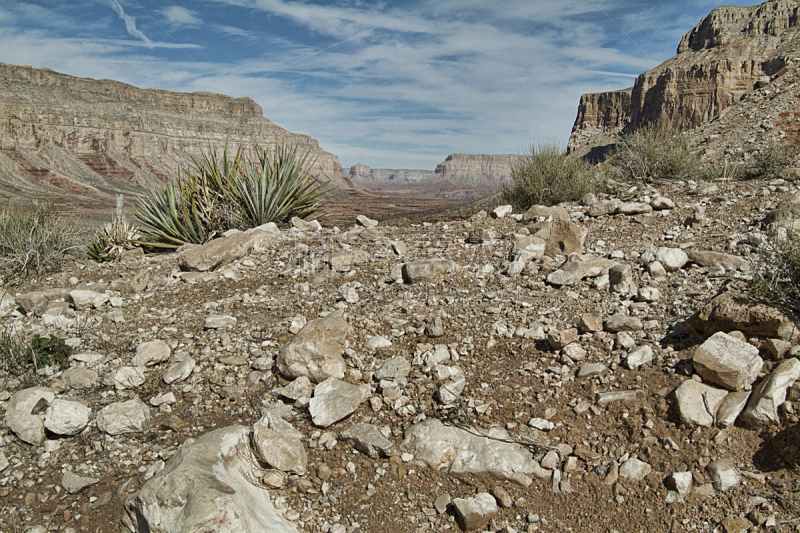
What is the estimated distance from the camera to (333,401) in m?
3.01

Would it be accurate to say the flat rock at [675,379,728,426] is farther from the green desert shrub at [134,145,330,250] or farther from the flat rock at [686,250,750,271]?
the green desert shrub at [134,145,330,250]

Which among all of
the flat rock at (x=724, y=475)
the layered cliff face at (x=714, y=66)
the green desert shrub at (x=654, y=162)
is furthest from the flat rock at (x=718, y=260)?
the layered cliff face at (x=714, y=66)

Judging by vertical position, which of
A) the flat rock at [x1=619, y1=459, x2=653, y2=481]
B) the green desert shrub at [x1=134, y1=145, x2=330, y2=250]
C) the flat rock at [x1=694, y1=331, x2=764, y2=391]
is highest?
the green desert shrub at [x1=134, y1=145, x2=330, y2=250]

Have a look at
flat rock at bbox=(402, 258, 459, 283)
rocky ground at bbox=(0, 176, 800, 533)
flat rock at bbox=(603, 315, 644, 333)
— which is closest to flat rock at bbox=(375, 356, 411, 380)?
rocky ground at bbox=(0, 176, 800, 533)

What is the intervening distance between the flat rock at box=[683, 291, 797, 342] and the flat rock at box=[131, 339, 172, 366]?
3.90 m

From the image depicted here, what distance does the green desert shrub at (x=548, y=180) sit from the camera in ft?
26.4

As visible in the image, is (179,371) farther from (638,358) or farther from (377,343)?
(638,358)

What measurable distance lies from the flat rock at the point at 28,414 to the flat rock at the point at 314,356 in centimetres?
153

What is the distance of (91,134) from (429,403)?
449 feet

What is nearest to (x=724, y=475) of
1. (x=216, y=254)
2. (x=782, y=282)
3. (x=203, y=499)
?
(x=782, y=282)

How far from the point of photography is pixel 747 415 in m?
2.30

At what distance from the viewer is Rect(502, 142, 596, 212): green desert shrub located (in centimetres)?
805

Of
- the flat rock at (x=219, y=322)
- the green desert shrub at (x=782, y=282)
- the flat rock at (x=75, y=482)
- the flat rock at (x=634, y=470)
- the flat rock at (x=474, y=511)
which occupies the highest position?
the green desert shrub at (x=782, y=282)

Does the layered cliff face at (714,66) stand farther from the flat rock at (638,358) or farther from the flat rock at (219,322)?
the flat rock at (219,322)
